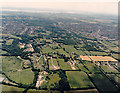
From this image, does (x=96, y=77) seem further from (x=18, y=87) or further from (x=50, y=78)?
(x=18, y=87)

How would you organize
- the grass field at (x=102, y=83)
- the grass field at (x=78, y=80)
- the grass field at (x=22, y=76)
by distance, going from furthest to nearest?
the grass field at (x=78, y=80) < the grass field at (x=102, y=83) < the grass field at (x=22, y=76)

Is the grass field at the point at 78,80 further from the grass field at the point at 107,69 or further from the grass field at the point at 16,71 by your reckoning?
the grass field at the point at 16,71

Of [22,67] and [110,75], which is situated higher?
[22,67]

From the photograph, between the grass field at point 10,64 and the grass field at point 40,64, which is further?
the grass field at point 40,64

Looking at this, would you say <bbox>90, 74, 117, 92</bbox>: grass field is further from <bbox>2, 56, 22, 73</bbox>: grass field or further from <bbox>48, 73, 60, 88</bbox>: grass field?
<bbox>2, 56, 22, 73</bbox>: grass field

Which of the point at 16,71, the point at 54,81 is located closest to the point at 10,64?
the point at 16,71

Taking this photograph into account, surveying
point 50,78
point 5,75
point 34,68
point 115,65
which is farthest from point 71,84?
point 115,65

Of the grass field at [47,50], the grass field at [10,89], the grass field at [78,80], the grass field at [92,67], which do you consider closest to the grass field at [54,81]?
the grass field at [78,80]
